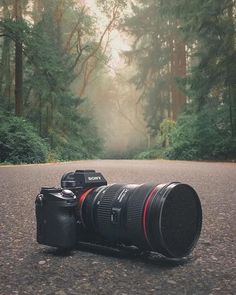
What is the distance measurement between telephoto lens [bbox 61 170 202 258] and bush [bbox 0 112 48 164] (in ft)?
43.1

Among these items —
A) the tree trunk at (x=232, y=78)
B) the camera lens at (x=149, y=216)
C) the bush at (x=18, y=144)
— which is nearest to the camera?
the camera lens at (x=149, y=216)

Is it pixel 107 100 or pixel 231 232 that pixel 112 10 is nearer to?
pixel 107 100

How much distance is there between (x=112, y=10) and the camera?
108 ft

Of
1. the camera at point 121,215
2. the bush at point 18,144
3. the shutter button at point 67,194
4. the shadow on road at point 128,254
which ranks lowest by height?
the shadow on road at point 128,254

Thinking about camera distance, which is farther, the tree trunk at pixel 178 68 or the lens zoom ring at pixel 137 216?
the tree trunk at pixel 178 68

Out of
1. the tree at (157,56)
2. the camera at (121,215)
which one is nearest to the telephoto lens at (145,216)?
the camera at (121,215)

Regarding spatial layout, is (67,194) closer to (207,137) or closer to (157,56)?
(207,137)

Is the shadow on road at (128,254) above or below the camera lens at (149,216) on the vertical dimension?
below

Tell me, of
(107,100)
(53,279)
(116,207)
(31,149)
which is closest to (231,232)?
(116,207)

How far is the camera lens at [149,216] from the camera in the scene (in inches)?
92.8

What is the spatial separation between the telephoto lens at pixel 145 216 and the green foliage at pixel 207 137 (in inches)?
570

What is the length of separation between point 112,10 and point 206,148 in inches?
736

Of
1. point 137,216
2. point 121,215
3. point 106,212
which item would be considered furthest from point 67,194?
point 137,216

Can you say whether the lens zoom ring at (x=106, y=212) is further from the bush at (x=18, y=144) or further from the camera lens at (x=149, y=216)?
the bush at (x=18, y=144)
